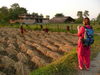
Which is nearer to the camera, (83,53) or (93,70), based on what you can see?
(83,53)

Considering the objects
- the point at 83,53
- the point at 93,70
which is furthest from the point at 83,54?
the point at 93,70

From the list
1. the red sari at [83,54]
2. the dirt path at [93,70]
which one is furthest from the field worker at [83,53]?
the dirt path at [93,70]

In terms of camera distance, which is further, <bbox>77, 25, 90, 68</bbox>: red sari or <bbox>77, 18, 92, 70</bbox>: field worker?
<bbox>77, 25, 90, 68</bbox>: red sari

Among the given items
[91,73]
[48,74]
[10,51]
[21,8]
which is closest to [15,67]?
[48,74]

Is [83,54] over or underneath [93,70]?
over

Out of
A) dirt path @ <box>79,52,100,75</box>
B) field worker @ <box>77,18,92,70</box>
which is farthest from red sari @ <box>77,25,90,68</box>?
dirt path @ <box>79,52,100,75</box>

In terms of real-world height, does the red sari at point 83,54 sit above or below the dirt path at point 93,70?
above

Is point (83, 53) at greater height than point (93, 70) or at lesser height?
greater

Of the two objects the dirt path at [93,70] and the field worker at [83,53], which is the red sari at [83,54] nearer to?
the field worker at [83,53]

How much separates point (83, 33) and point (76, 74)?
42.7 inches

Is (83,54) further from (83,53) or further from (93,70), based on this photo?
(93,70)

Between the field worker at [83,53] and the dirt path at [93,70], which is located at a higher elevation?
the field worker at [83,53]

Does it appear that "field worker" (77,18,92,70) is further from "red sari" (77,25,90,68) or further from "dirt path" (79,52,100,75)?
"dirt path" (79,52,100,75)

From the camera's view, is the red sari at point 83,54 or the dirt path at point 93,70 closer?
the dirt path at point 93,70
